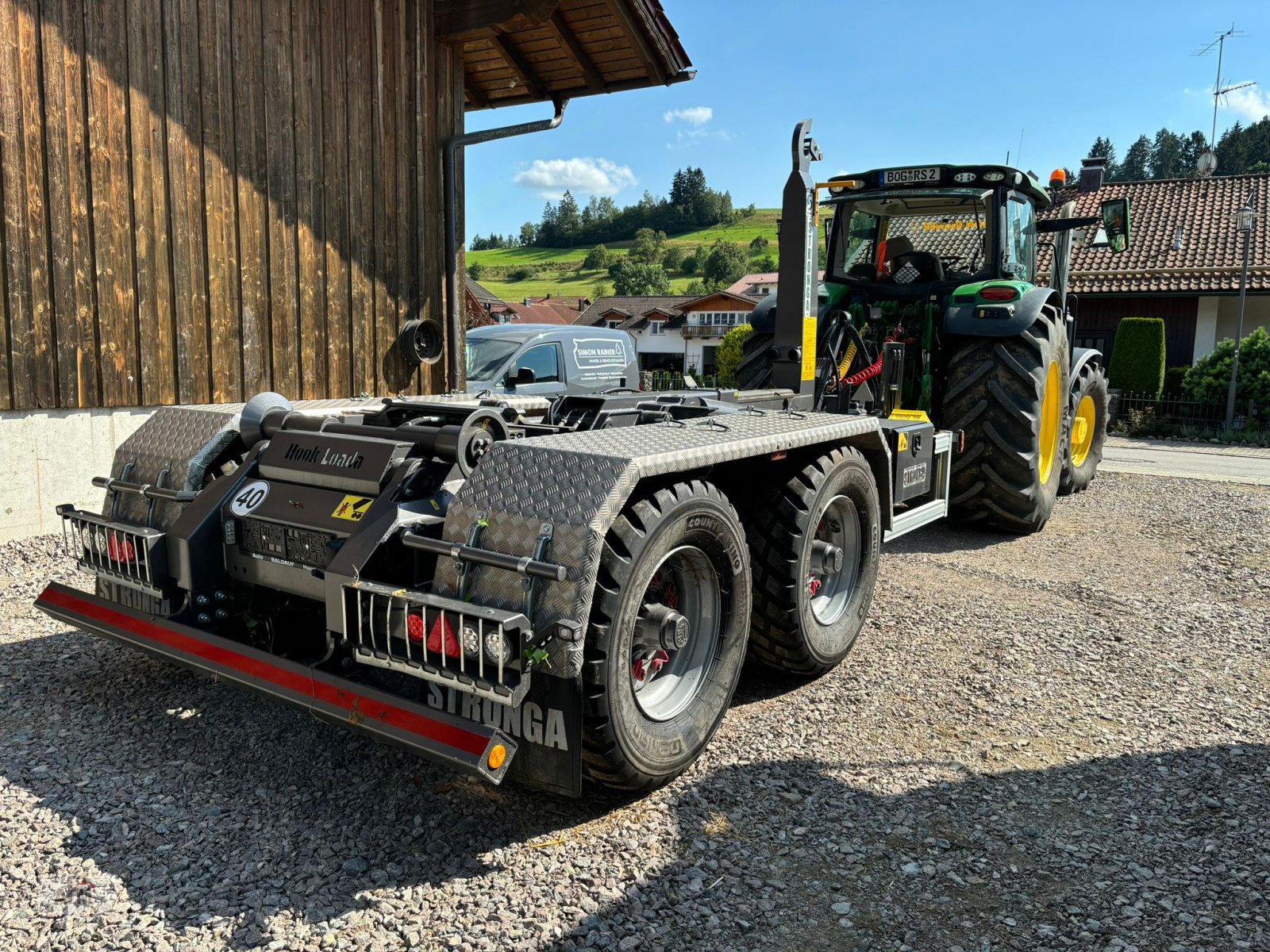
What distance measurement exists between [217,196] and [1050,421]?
6.94 meters

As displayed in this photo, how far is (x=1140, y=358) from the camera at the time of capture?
2173cm

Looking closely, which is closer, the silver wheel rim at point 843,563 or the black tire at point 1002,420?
the silver wheel rim at point 843,563

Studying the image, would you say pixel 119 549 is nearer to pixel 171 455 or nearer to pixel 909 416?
pixel 171 455

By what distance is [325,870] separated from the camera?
2.74 metres

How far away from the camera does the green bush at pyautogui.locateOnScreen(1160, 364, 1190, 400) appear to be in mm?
21388

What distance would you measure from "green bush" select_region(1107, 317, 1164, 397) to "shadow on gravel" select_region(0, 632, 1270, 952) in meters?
20.4

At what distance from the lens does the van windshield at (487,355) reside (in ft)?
30.6

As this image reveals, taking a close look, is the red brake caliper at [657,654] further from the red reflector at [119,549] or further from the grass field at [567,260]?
the grass field at [567,260]

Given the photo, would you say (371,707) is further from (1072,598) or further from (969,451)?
(969,451)

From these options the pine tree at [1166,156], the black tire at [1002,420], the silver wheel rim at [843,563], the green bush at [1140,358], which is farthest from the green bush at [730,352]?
the pine tree at [1166,156]

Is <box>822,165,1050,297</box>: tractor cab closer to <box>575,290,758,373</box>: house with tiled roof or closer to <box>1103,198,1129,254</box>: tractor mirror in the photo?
<box>1103,198,1129,254</box>: tractor mirror

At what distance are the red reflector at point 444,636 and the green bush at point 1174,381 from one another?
73.1ft

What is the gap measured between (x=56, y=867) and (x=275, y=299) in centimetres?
571

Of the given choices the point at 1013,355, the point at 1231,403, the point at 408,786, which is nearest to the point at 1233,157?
the point at 1231,403
